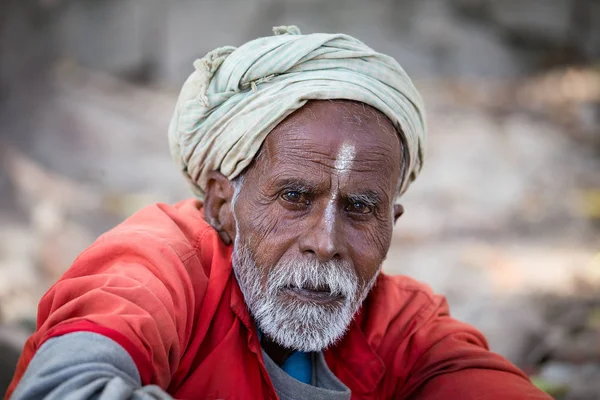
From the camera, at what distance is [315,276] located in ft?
8.56

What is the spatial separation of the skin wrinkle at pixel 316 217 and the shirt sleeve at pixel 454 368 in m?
0.41

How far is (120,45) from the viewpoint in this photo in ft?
27.7

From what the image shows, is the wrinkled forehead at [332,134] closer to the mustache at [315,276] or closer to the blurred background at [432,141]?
the mustache at [315,276]

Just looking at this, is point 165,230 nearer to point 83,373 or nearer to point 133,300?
point 133,300

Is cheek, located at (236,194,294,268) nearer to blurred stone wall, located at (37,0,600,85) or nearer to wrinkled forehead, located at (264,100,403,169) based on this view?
wrinkled forehead, located at (264,100,403,169)

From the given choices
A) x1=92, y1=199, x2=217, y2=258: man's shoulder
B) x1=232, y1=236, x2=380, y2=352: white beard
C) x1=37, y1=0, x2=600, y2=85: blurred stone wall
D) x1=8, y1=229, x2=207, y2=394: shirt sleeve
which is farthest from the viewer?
x1=37, y1=0, x2=600, y2=85: blurred stone wall

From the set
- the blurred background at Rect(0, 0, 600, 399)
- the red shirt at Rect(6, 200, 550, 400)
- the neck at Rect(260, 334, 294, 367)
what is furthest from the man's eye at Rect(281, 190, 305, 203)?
the blurred background at Rect(0, 0, 600, 399)

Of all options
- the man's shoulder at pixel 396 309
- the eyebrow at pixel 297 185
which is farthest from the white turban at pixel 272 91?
the man's shoulder at pixel 396 309

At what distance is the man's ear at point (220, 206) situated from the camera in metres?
2.94

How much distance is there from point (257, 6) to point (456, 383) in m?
6.37

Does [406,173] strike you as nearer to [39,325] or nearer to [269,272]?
[269,272]

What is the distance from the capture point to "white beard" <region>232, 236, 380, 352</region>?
2.63 metres

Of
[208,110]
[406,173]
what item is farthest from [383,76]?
[208,110]

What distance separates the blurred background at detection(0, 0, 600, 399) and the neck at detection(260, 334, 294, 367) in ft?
6.21
